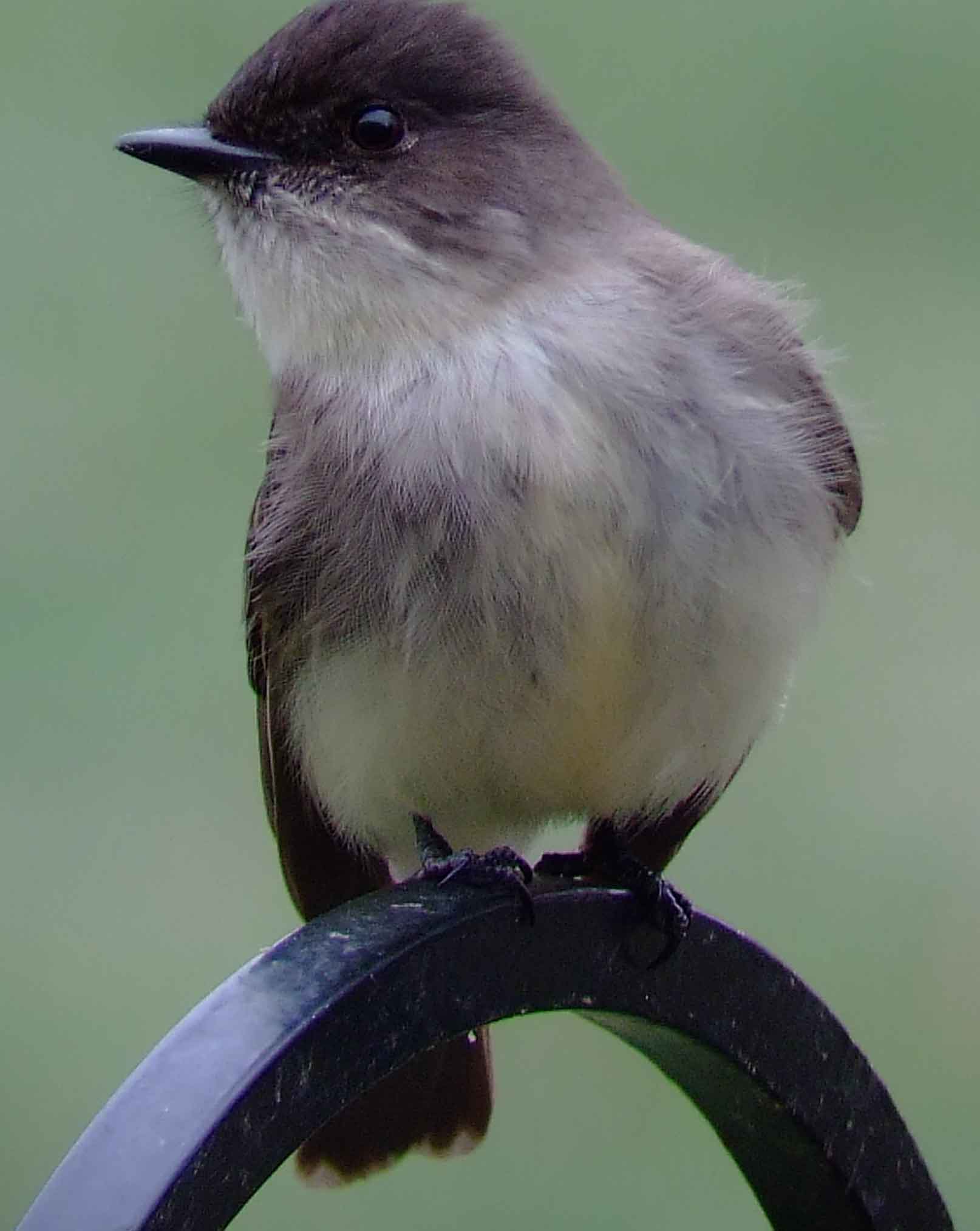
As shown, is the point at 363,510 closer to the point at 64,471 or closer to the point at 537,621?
the point at 537,621

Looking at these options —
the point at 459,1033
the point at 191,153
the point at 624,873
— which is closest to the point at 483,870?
the point at 624,873

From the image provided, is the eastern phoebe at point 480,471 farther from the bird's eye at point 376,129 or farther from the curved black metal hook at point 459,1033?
the curved black metal hook at point 459,1033

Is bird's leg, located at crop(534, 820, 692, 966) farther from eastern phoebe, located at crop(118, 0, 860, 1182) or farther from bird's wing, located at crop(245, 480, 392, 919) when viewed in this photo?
bird's wing, located at crop(245, 480, 392, 919)

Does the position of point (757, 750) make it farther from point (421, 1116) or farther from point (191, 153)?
point (191, 153)

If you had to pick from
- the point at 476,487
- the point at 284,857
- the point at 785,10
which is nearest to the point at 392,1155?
the point at 284,857

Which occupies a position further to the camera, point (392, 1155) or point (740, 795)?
point (740, 795)

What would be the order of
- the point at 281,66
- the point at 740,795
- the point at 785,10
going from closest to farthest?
the point at 281,66, the point at 740,795, the point at 785,10

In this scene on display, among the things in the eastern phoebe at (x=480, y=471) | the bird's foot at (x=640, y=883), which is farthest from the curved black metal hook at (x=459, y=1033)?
the eastern phoebe at (x=480, y=471)

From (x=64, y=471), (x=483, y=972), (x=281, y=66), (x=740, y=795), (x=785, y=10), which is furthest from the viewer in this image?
(x=785, y=10)

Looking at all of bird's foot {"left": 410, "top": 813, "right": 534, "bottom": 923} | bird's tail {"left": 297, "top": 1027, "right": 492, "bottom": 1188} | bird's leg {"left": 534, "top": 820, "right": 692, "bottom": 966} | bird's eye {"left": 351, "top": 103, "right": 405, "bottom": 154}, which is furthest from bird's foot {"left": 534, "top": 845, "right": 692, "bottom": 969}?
bird's eye {"left": 351, "top": 103, "right": 405, "bottom": 154}
